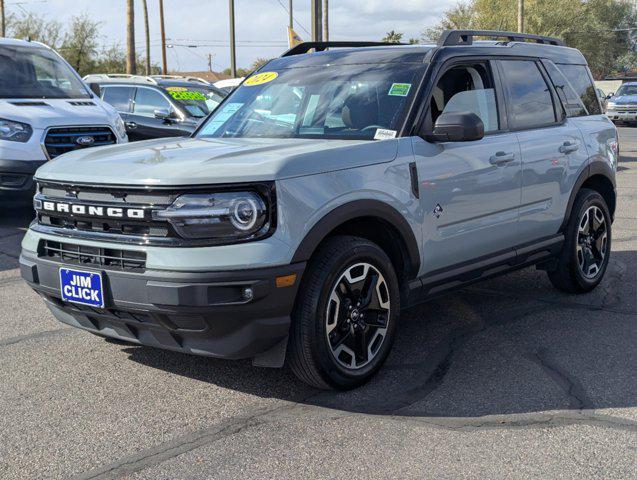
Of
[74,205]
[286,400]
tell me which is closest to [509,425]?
[286,400]

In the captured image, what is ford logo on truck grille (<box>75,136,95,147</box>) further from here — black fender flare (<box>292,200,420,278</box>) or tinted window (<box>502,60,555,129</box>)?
black fender flare (<box>292,200,420,278</box>)

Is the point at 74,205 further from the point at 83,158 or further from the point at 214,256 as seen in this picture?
the point at 214,256

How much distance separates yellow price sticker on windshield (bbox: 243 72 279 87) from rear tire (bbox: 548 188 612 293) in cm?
248

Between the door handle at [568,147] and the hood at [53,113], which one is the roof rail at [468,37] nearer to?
the door handle at [568,147]

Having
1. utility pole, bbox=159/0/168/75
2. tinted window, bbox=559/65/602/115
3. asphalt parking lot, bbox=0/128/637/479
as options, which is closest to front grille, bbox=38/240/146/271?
asphalt parking lot, bbox=0/128/637/479

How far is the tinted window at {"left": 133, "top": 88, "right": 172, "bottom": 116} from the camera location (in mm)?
13203

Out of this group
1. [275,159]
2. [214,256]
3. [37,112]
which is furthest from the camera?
[37,112]

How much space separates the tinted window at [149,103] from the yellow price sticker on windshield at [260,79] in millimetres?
7772

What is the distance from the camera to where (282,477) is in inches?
A: 130

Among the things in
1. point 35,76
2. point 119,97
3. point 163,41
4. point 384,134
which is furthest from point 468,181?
point 163,41

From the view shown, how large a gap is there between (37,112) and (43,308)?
13.1 ft

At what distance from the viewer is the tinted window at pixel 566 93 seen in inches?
242

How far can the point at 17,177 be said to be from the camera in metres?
8.87

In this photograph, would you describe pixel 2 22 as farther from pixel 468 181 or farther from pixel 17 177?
pixel 468 181
